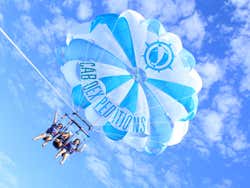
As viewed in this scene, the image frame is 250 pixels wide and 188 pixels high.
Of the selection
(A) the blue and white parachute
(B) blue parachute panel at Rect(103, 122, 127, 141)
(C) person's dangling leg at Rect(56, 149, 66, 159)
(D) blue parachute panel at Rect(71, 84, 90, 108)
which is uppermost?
(A) the blue and white parachute

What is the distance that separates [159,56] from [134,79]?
61.4 inches

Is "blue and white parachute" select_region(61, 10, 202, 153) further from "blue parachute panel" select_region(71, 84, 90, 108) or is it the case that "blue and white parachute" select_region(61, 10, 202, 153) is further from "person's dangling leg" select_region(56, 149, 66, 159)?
"person's dangling leg" select_region(56, 149, 66, 159)

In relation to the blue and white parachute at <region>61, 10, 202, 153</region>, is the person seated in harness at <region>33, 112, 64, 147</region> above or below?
below

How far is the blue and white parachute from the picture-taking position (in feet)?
45.3

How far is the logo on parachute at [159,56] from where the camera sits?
13648 mm

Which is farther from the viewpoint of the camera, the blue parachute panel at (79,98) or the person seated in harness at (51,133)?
the blue parachute panel at (79,98)

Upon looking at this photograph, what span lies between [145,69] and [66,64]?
3044 millimetres

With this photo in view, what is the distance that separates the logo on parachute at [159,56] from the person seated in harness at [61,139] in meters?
3.59

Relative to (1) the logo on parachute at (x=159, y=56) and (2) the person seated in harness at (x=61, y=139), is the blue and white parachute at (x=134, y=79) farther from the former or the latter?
(2) the person seated in harness at (x=61, y=139)

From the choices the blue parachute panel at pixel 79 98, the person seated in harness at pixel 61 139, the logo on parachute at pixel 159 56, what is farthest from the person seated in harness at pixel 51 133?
the logo on parachute at pixel 159 56

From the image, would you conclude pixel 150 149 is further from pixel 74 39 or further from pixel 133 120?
pixel 74 39

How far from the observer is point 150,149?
14883mm

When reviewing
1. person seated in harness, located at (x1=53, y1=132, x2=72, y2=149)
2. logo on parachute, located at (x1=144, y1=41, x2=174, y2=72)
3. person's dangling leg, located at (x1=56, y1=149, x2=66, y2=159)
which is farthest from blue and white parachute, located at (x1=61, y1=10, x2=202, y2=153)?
person's dangling leg, located at (x1=56, y1=149, x2=66, y2=159)

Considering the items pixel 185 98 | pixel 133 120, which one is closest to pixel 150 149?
pixel 133 120
